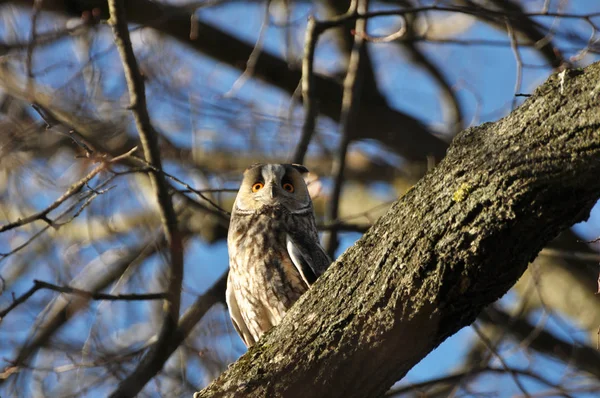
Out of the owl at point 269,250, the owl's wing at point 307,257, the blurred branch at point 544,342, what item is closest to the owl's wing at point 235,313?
the owl at point 269,250

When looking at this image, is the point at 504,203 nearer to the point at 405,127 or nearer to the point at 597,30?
the point at 597,30

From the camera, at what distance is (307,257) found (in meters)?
3.39

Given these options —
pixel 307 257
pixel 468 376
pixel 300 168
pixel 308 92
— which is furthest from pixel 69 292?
pixel 468 376

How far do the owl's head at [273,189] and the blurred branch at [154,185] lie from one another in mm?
382

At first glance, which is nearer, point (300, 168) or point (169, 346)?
point (169, 346)

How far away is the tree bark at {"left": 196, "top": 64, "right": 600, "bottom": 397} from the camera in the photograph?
1792 mm

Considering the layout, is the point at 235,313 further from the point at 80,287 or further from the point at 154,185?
the point at 80,287

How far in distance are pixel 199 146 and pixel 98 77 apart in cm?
147

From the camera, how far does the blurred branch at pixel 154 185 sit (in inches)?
141

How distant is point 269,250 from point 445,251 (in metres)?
1.66

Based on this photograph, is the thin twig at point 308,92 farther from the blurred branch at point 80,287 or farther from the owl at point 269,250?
the blurred branch at point 80,287

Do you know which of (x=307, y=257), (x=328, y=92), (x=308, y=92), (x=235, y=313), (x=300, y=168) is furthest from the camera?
(x=328, y=92)

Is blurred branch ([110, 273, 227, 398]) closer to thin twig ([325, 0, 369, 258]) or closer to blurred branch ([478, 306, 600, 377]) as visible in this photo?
thin twig ([325, 0, 369, 258])

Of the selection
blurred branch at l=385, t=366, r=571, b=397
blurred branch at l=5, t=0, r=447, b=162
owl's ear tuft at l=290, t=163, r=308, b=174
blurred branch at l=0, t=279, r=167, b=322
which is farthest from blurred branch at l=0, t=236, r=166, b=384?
blurred branch at l=385, t=366, r=571, b=397
